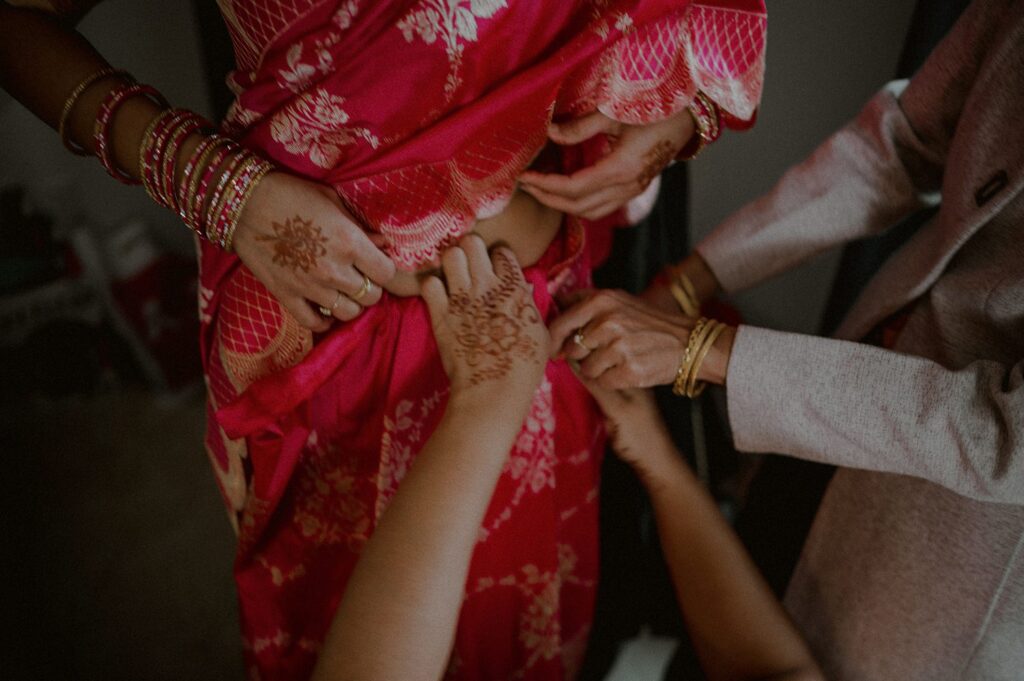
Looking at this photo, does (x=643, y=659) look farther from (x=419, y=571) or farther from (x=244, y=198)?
(x=244, y=198)

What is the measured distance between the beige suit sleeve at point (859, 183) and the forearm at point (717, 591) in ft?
1.08

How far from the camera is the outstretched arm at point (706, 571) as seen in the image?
674mm

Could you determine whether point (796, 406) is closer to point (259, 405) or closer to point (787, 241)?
point (787, 241)

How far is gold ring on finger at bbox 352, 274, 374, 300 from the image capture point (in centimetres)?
61

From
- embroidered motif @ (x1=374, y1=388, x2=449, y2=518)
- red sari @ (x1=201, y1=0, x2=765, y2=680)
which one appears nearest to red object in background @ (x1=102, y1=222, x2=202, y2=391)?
red sari @ (x1=201, y1=0, x2=765, y2=680)

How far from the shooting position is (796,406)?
2.18 feet

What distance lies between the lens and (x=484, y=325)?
2.08 ft

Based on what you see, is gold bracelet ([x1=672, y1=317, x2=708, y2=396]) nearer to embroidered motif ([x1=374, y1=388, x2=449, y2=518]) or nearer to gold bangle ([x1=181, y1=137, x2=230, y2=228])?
embroidered motif ([x1=374, y1=388, x2=449, y2=518])

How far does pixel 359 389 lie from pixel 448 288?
0.15 meters

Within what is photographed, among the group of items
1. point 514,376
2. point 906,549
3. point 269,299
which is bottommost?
point 906,549

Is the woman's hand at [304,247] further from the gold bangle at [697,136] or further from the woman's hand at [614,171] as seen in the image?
the gold bangle at [697,136]

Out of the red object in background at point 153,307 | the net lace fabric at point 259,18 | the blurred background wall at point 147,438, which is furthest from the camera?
the red object in background at point 153,307

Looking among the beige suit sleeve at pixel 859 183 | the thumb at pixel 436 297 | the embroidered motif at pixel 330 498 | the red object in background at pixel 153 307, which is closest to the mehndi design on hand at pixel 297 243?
the thumb at pixel 436 297

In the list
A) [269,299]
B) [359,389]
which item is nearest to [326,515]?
[359,389]
